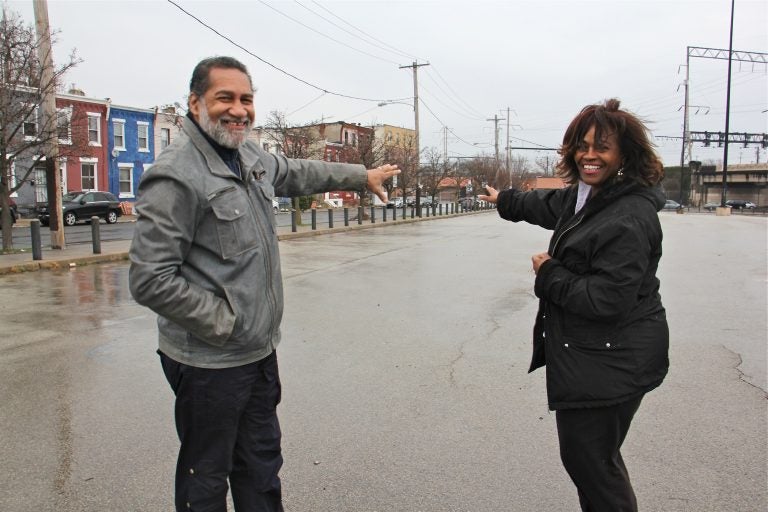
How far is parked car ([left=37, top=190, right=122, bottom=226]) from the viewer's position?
26.4m

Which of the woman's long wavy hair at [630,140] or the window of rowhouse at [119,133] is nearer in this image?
the woman's long wavy hair at [630,140]

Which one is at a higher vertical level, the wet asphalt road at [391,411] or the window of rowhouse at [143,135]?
the window of rowhouse at [143,135]

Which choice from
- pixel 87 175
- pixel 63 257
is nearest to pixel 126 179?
pixel 87 175

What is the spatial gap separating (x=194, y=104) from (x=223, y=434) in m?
1.27

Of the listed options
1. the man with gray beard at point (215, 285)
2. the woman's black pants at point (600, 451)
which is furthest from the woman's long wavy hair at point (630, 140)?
the man with gray beard at point (215, 285)

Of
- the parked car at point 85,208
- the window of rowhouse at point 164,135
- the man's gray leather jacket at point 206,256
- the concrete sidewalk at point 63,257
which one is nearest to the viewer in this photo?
the man's gray leather jacket at point 206,256

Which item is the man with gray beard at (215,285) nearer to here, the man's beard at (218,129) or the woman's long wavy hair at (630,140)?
the man's beard at (218,129)

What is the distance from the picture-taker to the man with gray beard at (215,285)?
80.0 inches

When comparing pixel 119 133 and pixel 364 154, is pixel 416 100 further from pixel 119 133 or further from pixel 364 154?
pixel 119 133

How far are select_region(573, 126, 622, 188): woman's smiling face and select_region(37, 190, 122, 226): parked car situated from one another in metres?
28.0

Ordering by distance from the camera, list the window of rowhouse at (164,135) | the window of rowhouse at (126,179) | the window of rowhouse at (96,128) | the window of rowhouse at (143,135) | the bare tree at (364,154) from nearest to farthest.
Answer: the bare tree at (364,154)
the window of rowhouse at (96,128)
the window of rowhouse at (126,179)
the window of rowhouse at (143,135)
the window of rowhouse at (164,135)

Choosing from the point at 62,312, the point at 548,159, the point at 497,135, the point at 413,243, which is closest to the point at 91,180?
the point at 413,243

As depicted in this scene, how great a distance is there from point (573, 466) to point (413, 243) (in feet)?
52.9

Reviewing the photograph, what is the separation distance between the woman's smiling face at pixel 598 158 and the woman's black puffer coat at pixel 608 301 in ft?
0.16
